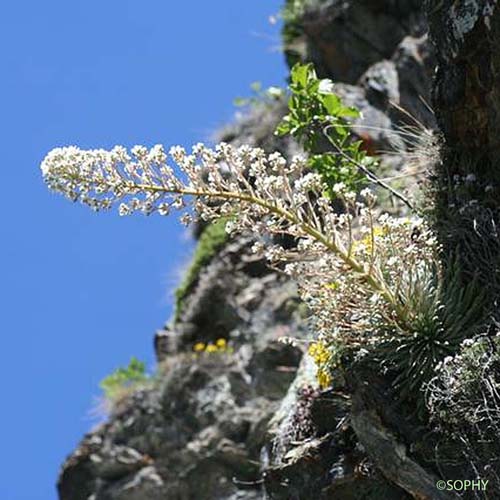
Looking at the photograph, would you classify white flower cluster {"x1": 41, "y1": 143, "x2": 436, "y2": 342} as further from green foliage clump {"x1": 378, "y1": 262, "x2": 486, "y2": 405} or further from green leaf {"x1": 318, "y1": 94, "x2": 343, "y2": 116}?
green leaf {"x1": 318, "y1": 94, "x2": 343, "y2": 116}

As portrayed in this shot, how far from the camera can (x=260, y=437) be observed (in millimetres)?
12586

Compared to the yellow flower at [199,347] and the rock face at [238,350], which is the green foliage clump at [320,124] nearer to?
the rock face at [238,350]

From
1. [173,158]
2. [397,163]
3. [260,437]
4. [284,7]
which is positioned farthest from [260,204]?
[284,7]

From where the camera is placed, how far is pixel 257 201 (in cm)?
668

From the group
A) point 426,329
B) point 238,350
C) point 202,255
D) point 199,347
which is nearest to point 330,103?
point 426,329

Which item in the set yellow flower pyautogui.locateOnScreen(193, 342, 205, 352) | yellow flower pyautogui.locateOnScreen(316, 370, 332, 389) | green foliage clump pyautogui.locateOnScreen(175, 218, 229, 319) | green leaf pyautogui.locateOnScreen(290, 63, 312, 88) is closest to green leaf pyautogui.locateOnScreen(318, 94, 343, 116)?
green leaf pyautogui.locateOnScreen(290, 63, 312, 88)

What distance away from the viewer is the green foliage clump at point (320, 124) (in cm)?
820

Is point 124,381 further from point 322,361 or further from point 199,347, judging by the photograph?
point 322,361

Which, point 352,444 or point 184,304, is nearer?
point 352,444

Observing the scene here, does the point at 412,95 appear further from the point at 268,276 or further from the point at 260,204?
the point at 260,204

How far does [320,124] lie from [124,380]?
7.56 m

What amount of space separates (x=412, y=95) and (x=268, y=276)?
2976mm

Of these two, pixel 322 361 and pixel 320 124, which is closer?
pixel 322 361

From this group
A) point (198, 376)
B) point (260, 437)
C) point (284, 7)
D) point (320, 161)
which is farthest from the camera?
point (284, 7)
